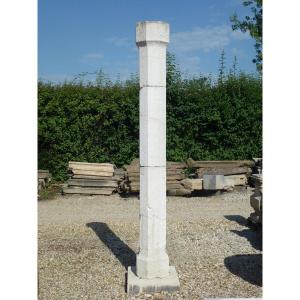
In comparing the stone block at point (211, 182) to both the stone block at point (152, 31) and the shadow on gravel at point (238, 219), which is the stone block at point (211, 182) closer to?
the shadow on gravel at point (238, 219)

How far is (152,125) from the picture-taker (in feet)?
15.9

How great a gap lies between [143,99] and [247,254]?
295cm

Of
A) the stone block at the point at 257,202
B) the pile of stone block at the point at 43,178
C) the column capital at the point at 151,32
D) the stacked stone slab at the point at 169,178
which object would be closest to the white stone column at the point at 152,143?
the column capital at the point at 151,32

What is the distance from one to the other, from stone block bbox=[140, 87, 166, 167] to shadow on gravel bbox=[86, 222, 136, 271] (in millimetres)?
1775

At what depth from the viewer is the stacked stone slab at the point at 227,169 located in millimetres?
11742

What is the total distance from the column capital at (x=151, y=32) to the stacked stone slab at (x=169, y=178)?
6.60 meters

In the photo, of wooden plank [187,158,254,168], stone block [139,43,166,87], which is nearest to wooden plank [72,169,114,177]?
wooden plank [187,158,254,168]

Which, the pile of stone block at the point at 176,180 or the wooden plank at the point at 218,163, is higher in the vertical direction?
the wooden plank at the point at 218,163

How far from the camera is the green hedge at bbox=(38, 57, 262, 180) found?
12.3m

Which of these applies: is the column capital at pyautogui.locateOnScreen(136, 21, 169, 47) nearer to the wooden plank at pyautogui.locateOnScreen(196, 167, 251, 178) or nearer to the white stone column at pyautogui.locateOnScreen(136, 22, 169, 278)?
the white stone column at pyautogui.locateOnScreen(136, 22, 169, 278)

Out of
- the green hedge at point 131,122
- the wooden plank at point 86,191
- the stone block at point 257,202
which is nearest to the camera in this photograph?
the stone block at point 257,202

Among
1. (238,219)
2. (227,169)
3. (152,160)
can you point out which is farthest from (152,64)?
(227,169)

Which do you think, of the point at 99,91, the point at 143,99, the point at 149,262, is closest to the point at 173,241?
the point at 149,262

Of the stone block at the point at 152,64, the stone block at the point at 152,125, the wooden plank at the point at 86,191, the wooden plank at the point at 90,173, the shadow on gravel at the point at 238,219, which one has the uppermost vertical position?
the stone block at the point at 152,64
